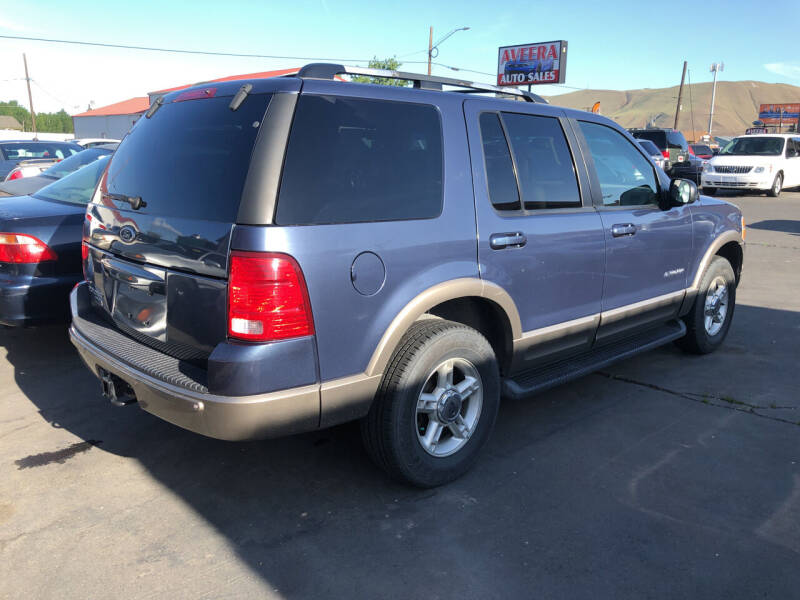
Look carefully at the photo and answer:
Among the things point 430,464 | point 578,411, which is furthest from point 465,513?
point 578,411

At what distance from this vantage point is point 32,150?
1290cm

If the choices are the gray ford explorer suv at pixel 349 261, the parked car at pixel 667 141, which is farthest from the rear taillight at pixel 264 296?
the parked car at pixel 667 141

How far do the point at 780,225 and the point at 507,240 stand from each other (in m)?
13.1

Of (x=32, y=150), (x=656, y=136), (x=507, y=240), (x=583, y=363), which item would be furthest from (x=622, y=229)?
(x=656, y=136)

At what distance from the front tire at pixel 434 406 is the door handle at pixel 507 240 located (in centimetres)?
46

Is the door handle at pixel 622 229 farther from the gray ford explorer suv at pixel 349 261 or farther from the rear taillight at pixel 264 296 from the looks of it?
the rear taillight at pixel 264 296

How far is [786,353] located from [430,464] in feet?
12.7

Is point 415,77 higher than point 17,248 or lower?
higher

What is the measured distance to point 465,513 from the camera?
9.88ft

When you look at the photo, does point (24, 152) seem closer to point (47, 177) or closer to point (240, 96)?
point (47, 177)

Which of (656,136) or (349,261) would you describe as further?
(656,136)

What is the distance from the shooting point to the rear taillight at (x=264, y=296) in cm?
247

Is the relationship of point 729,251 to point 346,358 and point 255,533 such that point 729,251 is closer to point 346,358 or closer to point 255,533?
point 346,358

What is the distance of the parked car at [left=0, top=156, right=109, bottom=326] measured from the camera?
445cm
